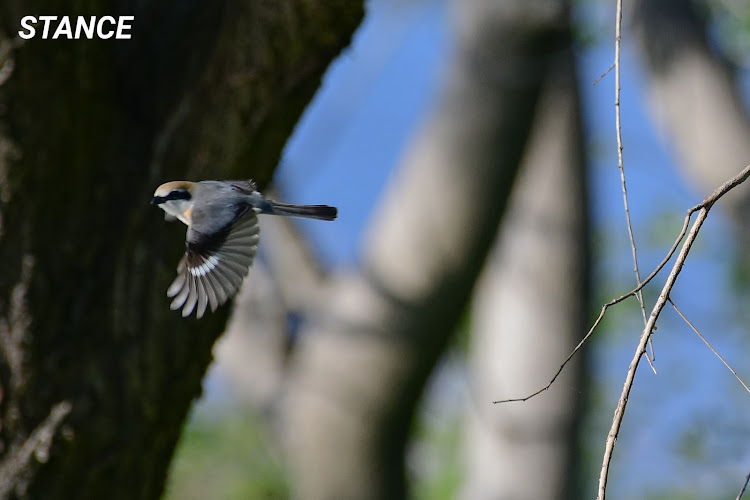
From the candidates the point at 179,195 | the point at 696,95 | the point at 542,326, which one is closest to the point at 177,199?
the point at 179,195

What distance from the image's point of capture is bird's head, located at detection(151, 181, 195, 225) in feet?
2.21

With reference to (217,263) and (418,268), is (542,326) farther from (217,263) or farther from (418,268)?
(217,263)

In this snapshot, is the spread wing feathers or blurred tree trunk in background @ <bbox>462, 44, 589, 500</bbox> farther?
blurred tree trunk in background @ <bbox>462, 44, 589, 500</bbox>

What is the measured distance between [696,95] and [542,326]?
4.03 feet

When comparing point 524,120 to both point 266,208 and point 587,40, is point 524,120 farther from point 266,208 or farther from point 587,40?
point 266,208

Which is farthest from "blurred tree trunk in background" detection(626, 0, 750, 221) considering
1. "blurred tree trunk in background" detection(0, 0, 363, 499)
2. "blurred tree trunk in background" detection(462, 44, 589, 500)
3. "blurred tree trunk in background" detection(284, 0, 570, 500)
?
"blurred tree trunk in background" detection(0, 0, 363, 499)

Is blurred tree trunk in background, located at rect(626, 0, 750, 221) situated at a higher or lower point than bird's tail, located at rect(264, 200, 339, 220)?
higher

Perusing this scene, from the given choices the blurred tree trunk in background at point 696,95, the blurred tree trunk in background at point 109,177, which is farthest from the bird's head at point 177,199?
the blurred tree trunk in background at point 696,95

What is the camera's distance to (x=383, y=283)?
355 centimetres

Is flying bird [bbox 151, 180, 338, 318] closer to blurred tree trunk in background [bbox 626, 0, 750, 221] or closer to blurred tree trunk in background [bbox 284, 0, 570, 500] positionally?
blurred tree trunk in background [bbox 284, 0, 570, 500]

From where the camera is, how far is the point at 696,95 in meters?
3.84

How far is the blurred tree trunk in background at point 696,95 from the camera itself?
3.73 metres

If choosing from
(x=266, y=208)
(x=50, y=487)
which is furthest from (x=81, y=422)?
(x=266, y=208)

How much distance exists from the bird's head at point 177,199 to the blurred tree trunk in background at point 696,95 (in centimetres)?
330
